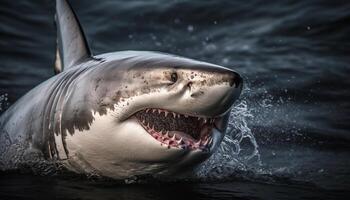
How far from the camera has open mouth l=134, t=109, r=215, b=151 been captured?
2426 millimetres

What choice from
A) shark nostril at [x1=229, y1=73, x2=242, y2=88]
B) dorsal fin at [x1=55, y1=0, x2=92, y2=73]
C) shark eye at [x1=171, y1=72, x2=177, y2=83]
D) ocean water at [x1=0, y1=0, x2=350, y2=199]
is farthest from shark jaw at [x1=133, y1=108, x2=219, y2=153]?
Result: dorsal fin at [x1=55, y1=0, x2=92, y2=73]

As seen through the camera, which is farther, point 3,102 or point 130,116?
point 3,102

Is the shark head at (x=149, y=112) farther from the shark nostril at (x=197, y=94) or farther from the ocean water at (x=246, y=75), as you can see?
the ocean water at (x=246, y=75)

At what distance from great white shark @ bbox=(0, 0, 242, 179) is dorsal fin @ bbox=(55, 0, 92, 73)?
28 centimetres

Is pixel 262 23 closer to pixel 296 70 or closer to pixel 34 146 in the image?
pixel 296 70

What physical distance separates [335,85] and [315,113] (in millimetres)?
708

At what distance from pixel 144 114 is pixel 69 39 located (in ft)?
4.78

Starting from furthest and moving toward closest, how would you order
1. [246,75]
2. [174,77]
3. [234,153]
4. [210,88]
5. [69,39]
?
[246,75]
[234,153]
[69,39]
[174,77]
[210,88]

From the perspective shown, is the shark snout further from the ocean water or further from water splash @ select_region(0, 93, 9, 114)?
water splash @ select_region(0, 93, 9, 114)

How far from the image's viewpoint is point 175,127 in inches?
96.5

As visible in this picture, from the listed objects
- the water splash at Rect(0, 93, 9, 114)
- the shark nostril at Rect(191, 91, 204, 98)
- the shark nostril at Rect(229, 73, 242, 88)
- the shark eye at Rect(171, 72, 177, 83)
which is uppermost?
the shark eye at Rect(171, 72, 177, 83)

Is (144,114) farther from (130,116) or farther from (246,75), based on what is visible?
(246,75)

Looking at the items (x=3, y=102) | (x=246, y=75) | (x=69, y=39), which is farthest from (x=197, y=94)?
(x=246, y=75)

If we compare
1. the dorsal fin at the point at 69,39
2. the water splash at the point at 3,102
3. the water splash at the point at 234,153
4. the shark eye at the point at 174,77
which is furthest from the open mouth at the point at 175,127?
the water splash at the point at 3,102
